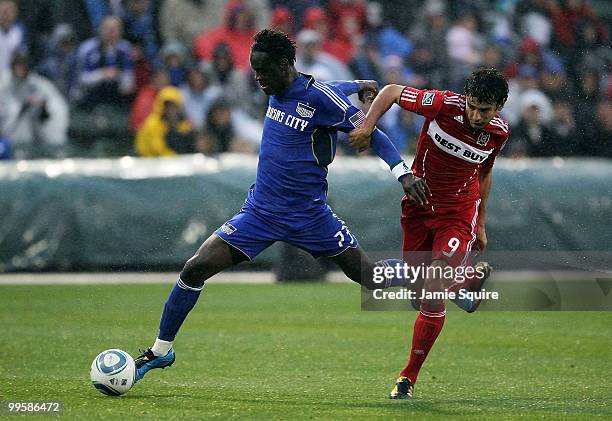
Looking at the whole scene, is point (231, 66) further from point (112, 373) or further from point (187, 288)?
point (112, 373)

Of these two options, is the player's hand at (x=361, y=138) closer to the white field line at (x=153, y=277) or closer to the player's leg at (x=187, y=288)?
the player's leg at (x=187, y=288)

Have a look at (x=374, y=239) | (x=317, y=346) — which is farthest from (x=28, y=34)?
(x=317, y=346)

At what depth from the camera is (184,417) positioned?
6.96 meters

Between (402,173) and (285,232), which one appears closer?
(402,173)

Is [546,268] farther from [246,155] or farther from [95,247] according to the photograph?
[95,247]

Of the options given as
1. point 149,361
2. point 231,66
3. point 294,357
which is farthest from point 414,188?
point 231,66

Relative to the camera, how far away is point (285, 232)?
804 cm

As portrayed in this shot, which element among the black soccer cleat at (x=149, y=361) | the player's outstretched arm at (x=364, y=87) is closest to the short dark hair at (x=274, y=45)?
the player's outstretched arm at (x=364, y=87)

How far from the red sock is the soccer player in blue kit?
2.26ft

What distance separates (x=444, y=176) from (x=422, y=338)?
1.18 meters

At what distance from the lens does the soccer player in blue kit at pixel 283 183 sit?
25.8 ft

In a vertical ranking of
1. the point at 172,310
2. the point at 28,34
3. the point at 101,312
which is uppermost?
the point at 28,34

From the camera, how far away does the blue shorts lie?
26.0ft

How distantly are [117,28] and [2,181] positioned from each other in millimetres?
3051
